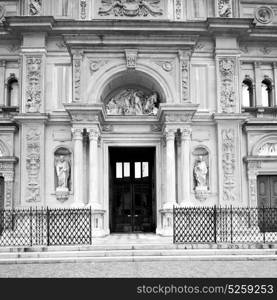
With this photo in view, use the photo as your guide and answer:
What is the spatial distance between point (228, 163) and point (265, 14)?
308 inches

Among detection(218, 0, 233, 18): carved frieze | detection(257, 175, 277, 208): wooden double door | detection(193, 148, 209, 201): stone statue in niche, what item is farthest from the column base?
detection(218, 0, 233, 18): carved frieze

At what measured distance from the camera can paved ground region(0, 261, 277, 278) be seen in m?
10.9

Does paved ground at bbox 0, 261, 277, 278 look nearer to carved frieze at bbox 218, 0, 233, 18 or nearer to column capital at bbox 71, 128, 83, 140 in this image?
column capital at bbox 71, 128, 83, 140

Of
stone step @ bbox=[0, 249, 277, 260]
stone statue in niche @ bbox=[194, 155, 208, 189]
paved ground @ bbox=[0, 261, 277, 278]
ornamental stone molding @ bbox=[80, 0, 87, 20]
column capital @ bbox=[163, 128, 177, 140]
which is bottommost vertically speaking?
paved ground @ bbox=[0, 261, 277, 278]

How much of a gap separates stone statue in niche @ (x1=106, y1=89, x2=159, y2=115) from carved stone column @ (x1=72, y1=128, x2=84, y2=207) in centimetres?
275

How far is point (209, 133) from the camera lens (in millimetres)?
22016

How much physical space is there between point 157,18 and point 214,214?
10.6m

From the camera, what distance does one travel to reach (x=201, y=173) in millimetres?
21516

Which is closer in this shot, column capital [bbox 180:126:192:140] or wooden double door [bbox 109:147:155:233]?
column capital [bbox 180:126:192:140]

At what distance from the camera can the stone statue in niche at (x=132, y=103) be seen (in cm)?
2312

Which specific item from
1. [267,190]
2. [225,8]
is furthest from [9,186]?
[225,8]

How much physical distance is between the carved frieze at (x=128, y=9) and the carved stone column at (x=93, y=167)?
18.9 ft

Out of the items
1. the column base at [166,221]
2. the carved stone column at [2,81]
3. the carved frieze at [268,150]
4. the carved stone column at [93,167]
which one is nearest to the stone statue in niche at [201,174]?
the column base at [166,221]
